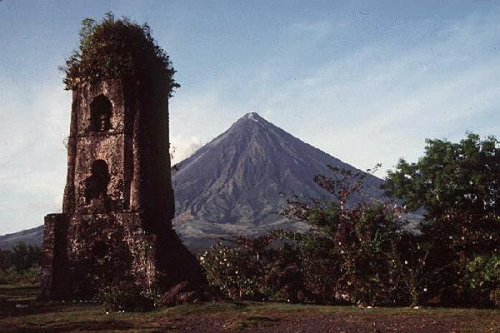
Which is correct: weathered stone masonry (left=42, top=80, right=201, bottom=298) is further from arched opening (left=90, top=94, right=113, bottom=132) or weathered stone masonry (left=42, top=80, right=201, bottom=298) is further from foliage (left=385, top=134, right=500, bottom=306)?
foliage (left=385, top=134, right=500, bottom=306)

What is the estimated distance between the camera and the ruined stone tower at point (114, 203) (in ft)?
51.6

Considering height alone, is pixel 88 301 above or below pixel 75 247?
below

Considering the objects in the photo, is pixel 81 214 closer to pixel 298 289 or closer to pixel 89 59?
pixel 89 59

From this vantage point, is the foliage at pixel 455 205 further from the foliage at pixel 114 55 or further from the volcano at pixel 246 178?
the volcano at pixel 246 178

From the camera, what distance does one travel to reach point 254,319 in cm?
1021

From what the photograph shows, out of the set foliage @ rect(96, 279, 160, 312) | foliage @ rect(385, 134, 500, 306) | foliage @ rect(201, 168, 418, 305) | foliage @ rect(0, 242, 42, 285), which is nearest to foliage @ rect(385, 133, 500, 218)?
foliage @ rect(385, 134, 500, 306)

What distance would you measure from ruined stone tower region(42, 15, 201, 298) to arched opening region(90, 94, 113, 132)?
0.13 ft

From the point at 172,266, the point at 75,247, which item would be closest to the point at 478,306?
the point at 172,266

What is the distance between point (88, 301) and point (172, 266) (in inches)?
115

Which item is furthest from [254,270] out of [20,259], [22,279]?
[20,259]

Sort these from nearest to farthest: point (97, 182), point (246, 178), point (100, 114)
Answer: point (97, 182) → point (100, 114) → point (246, 178)

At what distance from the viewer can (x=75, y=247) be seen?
16.3 meters

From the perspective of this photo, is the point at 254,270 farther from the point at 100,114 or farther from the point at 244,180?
the point at 244,180

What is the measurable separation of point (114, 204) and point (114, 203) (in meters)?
0.04
